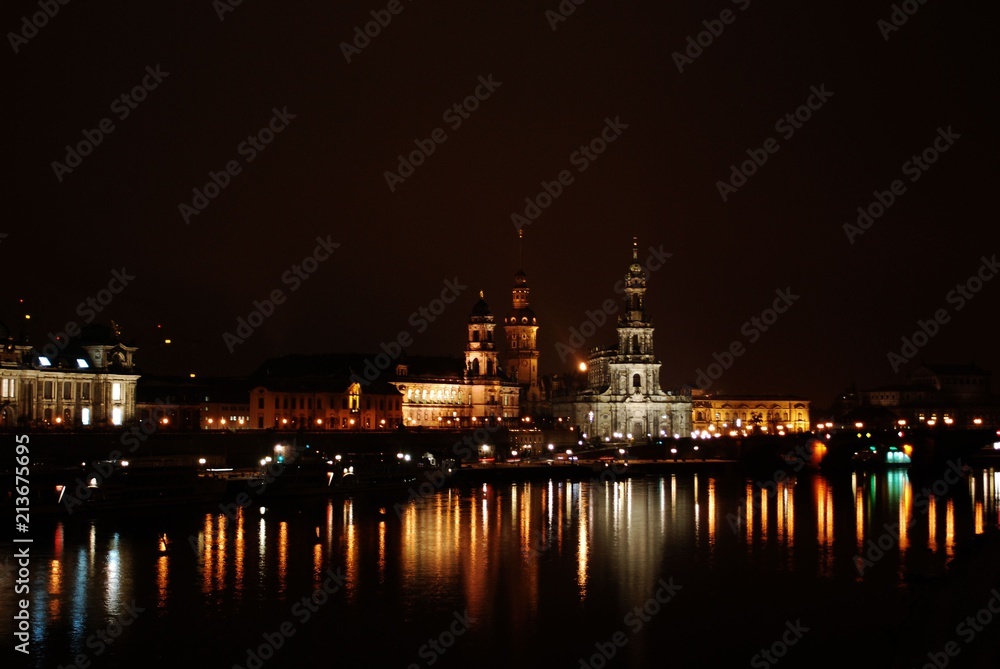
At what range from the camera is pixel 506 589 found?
4456 centimetres

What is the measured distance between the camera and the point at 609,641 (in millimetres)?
36656

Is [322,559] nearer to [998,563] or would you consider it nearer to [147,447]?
[998,563]

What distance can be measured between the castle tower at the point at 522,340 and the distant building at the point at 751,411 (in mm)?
30919

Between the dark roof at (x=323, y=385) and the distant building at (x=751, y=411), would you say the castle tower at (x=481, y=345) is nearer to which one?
the dark roof at (x=323, y=385)

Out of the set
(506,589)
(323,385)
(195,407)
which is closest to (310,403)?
(323,385)

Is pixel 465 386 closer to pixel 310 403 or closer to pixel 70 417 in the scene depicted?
pixel 310 403

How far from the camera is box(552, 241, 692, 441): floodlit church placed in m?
141

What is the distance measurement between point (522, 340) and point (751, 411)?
39.8 meters

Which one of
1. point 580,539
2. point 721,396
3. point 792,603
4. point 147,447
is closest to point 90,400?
point 147,447

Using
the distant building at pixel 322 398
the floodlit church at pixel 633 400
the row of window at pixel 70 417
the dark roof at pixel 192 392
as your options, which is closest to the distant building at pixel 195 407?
the dark roof at pixel 192 392

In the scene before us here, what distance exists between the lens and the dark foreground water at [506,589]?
35.0 metres

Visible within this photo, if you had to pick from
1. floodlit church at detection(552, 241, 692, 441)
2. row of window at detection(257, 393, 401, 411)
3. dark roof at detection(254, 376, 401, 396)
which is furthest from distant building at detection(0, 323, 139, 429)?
floodlit church at detection(552, 241, 692, 441)

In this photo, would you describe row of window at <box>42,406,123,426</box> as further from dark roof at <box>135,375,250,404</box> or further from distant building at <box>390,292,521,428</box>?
distant building at <box>390,292,521,428</box>

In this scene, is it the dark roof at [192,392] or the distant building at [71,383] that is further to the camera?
the dark roof at [192,392]
